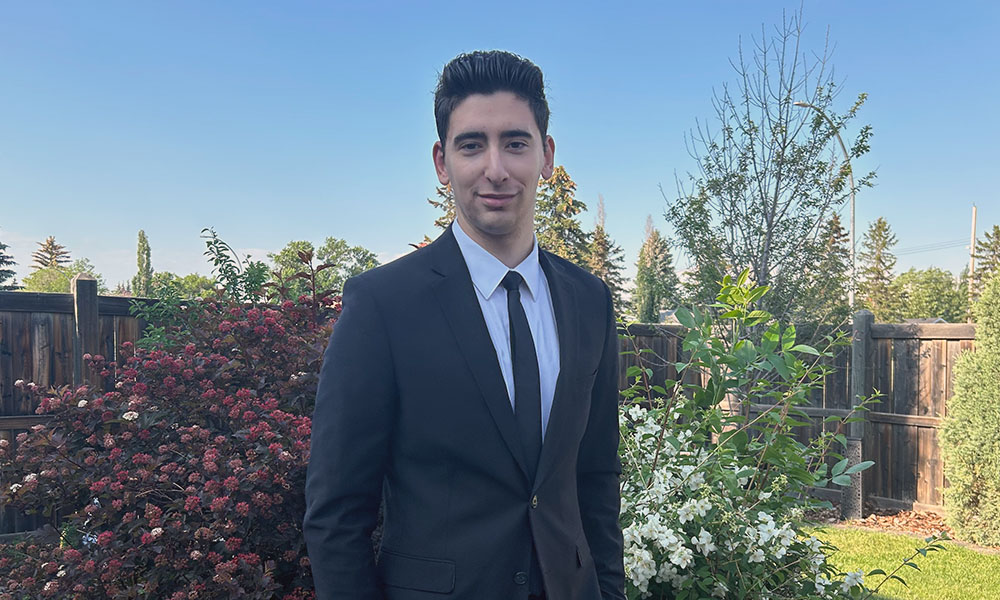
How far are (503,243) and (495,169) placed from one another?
21 cm

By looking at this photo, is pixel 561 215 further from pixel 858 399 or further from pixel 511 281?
pixel 511 281

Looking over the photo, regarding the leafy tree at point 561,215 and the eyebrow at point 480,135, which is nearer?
the eyebrow at point 480,135

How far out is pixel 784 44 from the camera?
866 centimetres

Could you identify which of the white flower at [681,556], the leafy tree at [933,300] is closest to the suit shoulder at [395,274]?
the white flower at [681,556]

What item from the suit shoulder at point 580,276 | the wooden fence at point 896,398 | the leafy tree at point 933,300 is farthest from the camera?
the leafy tree at point 933,300

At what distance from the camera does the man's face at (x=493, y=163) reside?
5.57 ft

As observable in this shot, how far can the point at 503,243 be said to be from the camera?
179cm

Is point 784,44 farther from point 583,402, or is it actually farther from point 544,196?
point 544,196

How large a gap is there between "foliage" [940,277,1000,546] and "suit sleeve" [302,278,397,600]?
311 inches

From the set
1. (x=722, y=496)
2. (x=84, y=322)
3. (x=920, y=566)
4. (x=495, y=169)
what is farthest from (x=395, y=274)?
(x=920, y=566)

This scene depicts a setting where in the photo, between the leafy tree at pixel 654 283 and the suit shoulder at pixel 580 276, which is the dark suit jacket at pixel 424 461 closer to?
the suit shoulder at pixel 580 276

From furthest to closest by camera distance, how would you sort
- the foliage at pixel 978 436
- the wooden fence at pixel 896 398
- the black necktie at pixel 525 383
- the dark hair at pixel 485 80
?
the wooden fence at pixel 896 398 < the foliage at pixel 978 436 < the dark hair at pixel 485 80 < the black necktie at pixel 525 383

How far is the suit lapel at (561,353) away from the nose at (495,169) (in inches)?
14.3

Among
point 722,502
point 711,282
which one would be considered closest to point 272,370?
point 722,502
